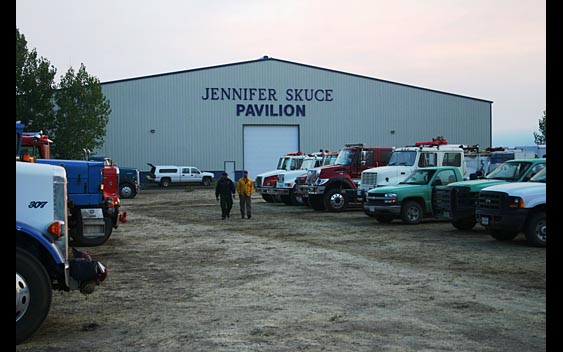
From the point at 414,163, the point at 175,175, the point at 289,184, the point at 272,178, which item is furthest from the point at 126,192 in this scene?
the point at 414,163

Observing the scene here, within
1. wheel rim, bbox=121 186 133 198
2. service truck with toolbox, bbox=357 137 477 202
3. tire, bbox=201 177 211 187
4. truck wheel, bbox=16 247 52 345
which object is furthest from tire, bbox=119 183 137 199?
truck wheel, bbox=16 247 52 345

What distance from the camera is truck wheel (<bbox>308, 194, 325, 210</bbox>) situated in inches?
1057

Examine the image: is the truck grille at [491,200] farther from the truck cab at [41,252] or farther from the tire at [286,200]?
the tire at [286,200]

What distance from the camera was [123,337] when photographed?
7797mm

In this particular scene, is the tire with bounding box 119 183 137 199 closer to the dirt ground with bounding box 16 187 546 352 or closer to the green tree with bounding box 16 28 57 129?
the green tree with bounding box 16 28 57 129

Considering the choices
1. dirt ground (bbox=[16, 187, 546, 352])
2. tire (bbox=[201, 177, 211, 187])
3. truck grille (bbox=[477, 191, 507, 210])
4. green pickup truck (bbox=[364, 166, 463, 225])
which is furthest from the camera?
tire (bbox=[201, 177, 211, 187])

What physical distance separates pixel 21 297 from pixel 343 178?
20.0 meters

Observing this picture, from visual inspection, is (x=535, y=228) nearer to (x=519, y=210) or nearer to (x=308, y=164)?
(x=519, y=210)

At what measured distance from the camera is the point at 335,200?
26.4 meters

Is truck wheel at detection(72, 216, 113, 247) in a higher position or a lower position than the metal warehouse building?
lower

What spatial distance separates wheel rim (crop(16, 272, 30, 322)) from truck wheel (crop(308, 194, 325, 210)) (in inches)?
785

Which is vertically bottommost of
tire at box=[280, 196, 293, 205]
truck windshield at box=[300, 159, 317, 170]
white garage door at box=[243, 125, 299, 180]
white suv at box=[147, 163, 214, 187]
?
tire at box=[280, 196, 293, 205]
